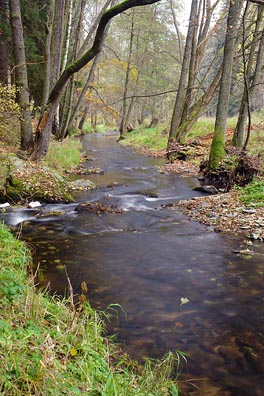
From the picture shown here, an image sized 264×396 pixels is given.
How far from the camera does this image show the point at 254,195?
808cm

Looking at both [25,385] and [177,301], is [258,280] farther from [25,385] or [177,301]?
[25,385]

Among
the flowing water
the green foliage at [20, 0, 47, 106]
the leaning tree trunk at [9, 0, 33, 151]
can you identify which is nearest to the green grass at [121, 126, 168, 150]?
the green foliage at [20, 0, 47, 106]

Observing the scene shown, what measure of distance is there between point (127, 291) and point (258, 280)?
191 centimetres

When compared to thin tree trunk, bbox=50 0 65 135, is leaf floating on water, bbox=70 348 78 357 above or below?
below

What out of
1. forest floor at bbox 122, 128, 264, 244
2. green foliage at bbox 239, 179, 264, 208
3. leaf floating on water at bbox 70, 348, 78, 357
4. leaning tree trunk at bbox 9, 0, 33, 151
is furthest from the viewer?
leaning tree trunk at bbox 9, 0, 33, 151

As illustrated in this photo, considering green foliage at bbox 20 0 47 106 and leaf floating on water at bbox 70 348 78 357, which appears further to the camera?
green foliage at bbox 20 0 47 106

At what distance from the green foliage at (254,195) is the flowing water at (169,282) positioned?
5.09ft

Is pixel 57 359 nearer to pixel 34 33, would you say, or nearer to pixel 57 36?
pixel 57 36

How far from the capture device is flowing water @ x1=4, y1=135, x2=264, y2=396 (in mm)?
3275

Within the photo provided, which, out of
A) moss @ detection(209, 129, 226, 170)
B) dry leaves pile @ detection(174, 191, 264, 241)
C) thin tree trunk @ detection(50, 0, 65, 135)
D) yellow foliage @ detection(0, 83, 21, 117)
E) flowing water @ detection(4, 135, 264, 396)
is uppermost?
thin tree trunk @ detection(50, 0, 65, 135)

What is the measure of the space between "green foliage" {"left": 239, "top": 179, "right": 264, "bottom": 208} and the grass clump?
209 inches

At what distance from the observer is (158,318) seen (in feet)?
12.8

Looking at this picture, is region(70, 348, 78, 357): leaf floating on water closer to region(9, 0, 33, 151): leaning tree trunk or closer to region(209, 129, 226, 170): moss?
region(9, 0, 33, 151): leaning tree trunk

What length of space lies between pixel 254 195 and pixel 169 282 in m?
4.34
